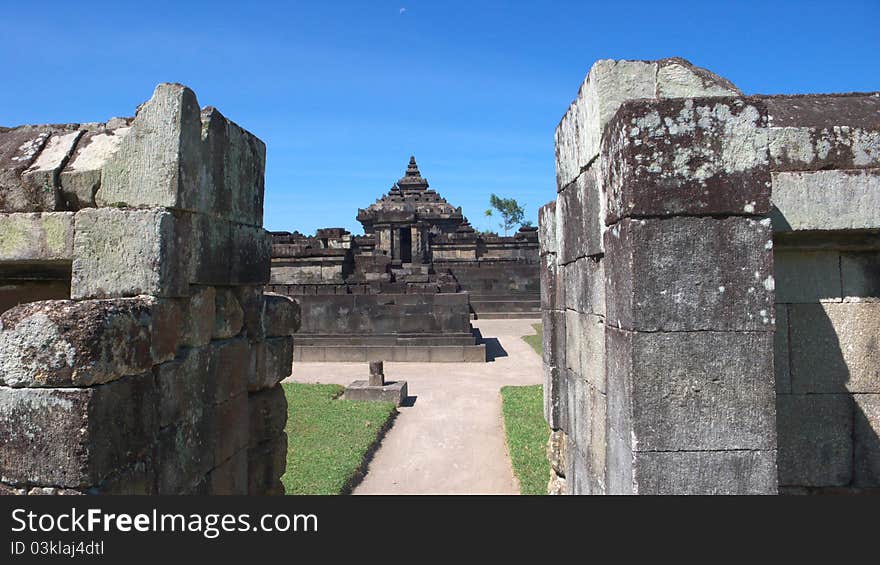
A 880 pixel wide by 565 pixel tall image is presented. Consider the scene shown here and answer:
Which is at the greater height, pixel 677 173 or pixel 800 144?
pixel 800 144

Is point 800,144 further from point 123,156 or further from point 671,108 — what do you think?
point 123,156

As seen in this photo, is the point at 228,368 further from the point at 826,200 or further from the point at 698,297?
the point at 826,200

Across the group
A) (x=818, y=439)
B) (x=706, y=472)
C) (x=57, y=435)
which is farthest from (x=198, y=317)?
(x=818, y=439)

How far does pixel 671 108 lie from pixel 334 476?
5134mm

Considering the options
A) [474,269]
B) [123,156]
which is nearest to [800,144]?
[123,156]

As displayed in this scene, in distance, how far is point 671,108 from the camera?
253 centimetres

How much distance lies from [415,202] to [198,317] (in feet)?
115

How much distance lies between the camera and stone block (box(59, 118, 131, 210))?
3043 millimetres

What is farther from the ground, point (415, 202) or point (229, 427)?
point (415, 202)

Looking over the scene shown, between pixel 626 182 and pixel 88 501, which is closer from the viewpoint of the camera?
pixel 88 501

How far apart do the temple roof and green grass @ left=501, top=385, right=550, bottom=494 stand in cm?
2153

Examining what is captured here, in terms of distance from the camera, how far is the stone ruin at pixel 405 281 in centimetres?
1530

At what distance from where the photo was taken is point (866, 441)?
313 centimetres

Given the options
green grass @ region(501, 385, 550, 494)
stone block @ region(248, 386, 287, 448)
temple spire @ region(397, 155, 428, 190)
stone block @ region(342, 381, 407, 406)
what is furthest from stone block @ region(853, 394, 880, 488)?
temple spire @ region(397, 155, 428, 190)
